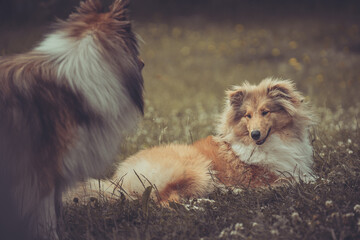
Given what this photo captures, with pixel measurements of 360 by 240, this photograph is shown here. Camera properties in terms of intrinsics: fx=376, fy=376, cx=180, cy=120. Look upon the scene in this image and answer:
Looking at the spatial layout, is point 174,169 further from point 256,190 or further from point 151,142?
point 151,142

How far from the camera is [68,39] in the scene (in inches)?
115

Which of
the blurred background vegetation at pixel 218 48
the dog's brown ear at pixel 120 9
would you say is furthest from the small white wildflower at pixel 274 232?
the blurred background vegetation at pixel 218 48

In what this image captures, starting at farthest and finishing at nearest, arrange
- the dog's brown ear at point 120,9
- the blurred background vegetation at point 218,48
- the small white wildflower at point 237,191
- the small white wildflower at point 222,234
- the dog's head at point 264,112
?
the blurred background vegetation at point 218,48
the dog's head at point 264,112
the small white wildflower at point 237,191
the dog's brown ear at point 120,9
the small white wildflower at point 222,234

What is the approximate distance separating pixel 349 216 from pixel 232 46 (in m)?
10.8

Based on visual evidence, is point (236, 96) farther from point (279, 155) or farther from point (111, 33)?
point (111, 33)

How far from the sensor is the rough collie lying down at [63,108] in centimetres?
259

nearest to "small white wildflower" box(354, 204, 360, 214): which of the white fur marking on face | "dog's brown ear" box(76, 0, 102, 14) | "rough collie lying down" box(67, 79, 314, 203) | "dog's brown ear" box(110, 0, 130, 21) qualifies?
"rough collie lying down" box(67, 79, 314, 203)

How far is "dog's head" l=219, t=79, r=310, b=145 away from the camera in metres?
3.81

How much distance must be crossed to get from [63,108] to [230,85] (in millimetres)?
2706

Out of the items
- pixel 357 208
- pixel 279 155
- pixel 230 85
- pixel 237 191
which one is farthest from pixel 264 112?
pixel 357 208

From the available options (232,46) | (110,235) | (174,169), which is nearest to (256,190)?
(174,169)

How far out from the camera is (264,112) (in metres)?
3.84

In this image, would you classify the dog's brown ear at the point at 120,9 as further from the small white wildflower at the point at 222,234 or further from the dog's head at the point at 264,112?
the small white wildflower at the point at 222,234

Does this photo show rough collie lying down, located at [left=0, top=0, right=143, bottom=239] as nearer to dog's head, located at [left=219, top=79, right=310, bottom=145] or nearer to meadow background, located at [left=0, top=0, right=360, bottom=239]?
meadow background, located at [left=0, top=0, right=360, bottom=239]
